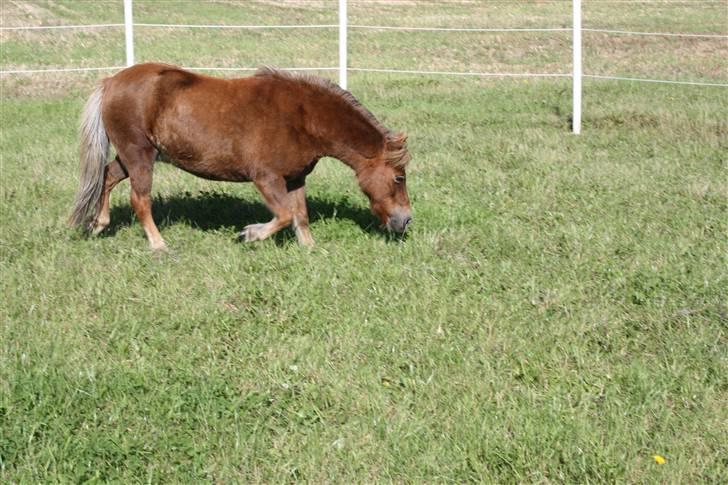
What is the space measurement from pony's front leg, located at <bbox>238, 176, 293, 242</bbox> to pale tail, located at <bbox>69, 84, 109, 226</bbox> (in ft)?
4.03

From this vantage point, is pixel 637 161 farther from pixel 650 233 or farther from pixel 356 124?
pixel 356 124

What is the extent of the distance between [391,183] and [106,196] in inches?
90.4

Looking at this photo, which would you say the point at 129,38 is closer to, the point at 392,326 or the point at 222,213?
the point at 222,213

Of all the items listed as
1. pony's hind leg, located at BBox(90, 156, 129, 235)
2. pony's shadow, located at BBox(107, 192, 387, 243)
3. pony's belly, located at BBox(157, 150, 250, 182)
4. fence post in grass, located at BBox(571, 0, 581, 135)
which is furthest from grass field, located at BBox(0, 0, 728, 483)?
fence post in grass, located at BBox(571, 0, 581, 135)

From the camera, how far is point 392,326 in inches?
227

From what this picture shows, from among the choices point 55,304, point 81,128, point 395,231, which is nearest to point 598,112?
point 395,231

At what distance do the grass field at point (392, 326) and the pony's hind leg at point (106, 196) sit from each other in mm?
248

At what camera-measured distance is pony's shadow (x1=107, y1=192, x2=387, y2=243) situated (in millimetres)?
8016

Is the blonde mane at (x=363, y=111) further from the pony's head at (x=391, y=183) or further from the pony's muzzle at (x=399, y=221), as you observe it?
the pony's muzzle at (x=399, y=221)

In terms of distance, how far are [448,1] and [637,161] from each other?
27.8 meters

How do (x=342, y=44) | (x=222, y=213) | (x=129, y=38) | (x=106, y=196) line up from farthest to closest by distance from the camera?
(x=342, y=44) < (x=129, y=38) < (x=222, y=213) < (x=106, y=196)

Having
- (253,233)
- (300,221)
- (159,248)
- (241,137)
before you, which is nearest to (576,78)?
(300,221)

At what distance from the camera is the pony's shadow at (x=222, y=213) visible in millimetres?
8016

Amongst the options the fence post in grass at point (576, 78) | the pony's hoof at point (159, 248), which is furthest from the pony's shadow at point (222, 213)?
the fence post in grass at point (576, 78)
